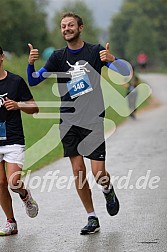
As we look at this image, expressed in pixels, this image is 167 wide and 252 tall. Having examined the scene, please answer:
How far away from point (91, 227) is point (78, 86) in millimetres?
1418

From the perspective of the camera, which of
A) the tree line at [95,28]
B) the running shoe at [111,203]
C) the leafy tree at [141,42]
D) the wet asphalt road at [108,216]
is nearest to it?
the wet asphalt road at [108,216]

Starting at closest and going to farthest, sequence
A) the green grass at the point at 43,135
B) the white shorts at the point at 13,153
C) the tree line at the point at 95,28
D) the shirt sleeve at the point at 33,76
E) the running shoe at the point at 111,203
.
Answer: the white shorts at the point at 13,153, the shirt sleeve at the point at 33,76, the running shoe at the point at 111,203, the green grass at the point at 43,135, the tree line at the point at 95,28

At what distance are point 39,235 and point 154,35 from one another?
11671 cm

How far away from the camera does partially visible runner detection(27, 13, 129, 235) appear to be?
27.6 ft

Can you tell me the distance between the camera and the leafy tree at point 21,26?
194ft

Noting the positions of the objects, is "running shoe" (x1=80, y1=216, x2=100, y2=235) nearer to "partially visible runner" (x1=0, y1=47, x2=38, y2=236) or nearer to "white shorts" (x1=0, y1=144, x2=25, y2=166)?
"partially visible runner" (x1=0, y1=47, x2=38, y2=236)

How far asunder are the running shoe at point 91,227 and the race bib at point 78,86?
50.0 inches

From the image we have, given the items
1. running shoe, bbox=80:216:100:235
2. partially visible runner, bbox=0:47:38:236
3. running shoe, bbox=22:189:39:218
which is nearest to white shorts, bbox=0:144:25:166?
partially visible runner, bbox=0:47:38:236

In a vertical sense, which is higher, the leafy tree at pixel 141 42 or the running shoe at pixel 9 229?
the running shoe at pixel 9 229

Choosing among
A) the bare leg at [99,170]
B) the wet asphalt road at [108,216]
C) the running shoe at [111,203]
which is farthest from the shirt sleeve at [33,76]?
the wet asphalt road at [108,216]

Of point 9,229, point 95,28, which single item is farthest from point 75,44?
point 95,28

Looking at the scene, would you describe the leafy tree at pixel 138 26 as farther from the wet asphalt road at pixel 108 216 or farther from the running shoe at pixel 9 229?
the running shoe at pixel 9 229

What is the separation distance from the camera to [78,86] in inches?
332

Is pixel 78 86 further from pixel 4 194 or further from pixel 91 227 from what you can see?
pixel 91 227
